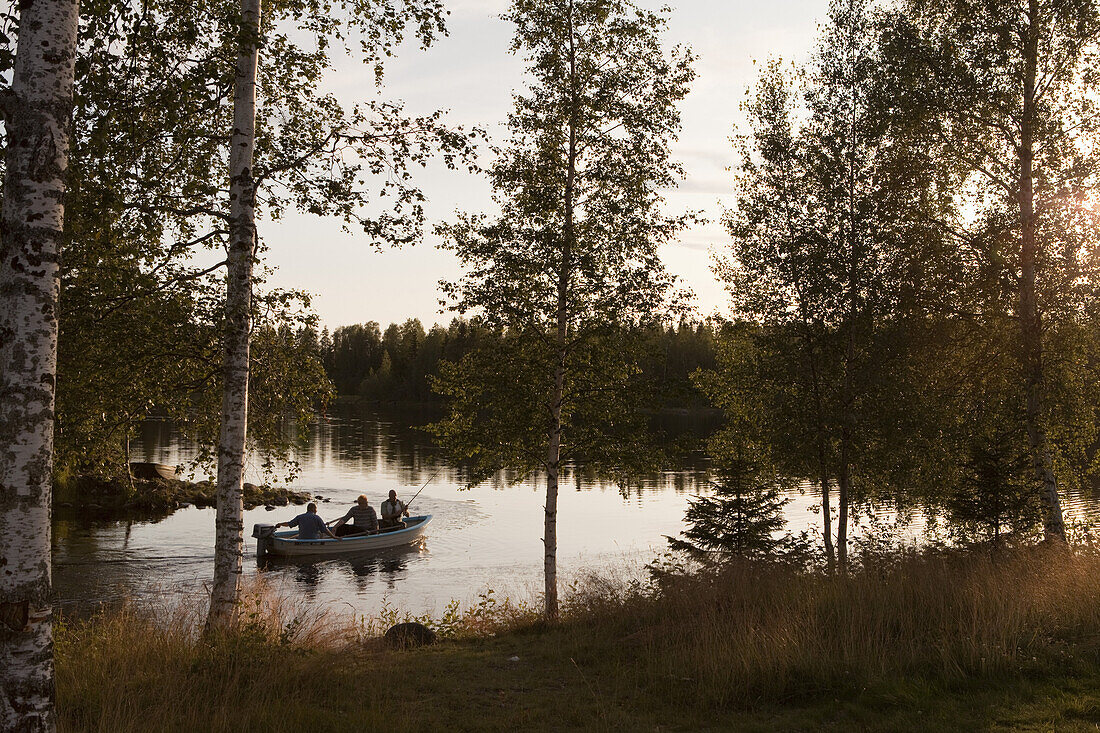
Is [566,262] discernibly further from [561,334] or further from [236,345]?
[236,345]

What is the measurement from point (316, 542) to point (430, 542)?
5.54m

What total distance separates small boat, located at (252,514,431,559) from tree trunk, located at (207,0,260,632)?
17043 mm

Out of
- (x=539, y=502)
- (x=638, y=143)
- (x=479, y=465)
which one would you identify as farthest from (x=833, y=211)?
(x=539, y=502)

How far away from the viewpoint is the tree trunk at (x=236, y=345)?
917cm

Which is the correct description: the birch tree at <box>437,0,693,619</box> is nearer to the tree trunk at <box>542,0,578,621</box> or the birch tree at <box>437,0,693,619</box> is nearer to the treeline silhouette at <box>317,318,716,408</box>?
the tree trunk at <box>542,0,578,621</box>

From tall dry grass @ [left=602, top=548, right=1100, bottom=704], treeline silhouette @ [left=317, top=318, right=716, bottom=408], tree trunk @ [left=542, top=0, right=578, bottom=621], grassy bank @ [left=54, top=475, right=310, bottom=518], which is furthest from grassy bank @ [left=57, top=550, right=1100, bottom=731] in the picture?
treeline silhouette @ [left=317, top=318, right=716, bottom=408]

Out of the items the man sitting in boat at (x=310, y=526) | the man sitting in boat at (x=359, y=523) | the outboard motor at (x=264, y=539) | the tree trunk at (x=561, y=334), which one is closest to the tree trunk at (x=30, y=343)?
the tree trunk at (x=561, y=334)

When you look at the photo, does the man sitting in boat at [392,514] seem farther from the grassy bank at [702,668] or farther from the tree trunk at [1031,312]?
the tree trunk at [1031,312]

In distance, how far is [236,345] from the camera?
30.6 ft

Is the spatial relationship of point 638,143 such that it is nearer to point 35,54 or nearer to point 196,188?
point 196,188

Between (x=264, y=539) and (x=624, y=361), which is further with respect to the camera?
(x=264, y=539)

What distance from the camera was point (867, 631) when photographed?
8.48m

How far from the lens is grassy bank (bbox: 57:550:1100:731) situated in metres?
6.72

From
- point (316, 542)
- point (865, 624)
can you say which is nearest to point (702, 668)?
point (865, 624)
